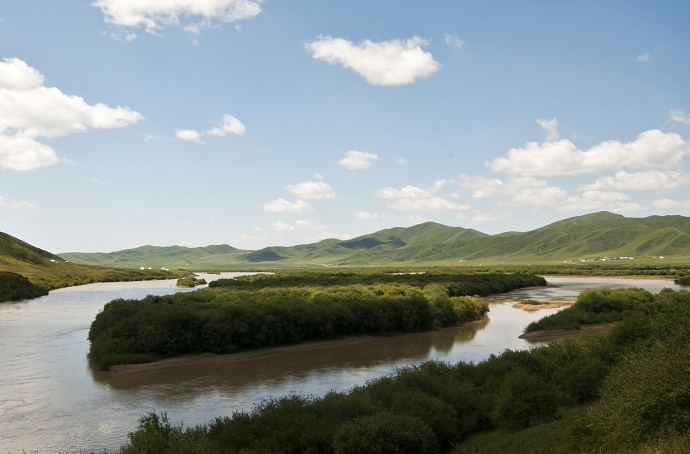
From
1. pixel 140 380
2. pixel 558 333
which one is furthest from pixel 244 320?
pixel 558 333

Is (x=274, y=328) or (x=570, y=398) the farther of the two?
(x=274, y=328)

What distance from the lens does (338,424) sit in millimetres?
26422

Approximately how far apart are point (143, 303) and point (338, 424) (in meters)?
45.5

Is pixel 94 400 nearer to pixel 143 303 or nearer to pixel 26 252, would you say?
pixel 143 303

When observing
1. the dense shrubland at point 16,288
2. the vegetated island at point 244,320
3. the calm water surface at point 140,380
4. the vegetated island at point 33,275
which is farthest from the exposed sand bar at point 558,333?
the vegetated island at point 33,275

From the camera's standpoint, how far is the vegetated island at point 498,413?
1855 cm

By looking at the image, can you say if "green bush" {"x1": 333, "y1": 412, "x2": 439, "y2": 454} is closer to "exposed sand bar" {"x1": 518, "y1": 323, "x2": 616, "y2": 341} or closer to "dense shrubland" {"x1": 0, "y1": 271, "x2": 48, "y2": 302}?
"exposed sand bar" {"x1": 518, "y1": 323, "x2": 616, "y2": 341}

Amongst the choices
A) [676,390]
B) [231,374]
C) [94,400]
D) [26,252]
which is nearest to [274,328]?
[231,374]

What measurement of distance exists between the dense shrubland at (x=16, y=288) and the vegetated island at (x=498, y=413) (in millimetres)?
102301

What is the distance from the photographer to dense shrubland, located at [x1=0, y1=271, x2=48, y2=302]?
112 meters

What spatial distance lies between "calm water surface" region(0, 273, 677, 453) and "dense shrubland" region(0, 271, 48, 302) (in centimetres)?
4345

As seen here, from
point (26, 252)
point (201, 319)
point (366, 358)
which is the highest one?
point (26, 252)

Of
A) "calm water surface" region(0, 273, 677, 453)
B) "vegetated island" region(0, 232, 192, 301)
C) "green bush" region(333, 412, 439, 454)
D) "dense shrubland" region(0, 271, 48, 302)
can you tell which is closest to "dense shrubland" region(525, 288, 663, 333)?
"calm water surface" region(0, 273, 677, 453)

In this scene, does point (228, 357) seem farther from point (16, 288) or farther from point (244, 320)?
point (16, 288)
